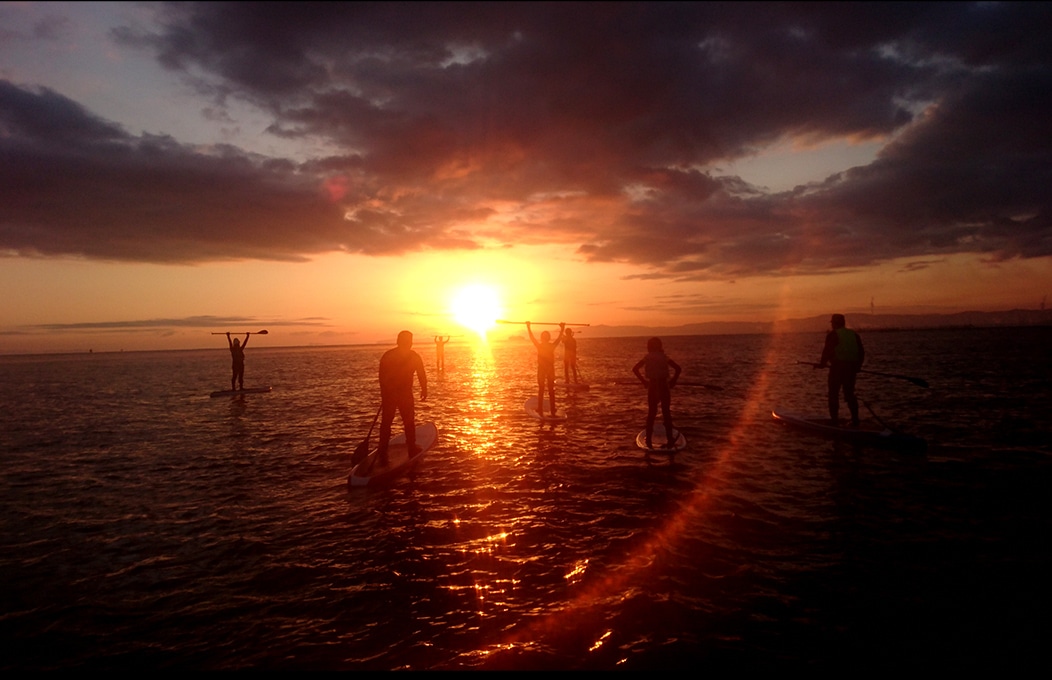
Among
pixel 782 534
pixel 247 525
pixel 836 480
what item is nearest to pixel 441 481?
pixel 247 525

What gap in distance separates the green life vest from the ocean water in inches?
111

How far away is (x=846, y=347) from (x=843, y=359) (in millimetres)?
388

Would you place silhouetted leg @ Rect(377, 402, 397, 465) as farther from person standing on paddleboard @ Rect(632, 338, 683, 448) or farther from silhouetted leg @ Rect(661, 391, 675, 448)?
silhouetted leg @ Rect(661, 391, 675, 448)

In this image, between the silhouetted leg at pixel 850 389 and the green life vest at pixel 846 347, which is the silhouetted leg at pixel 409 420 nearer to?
the green life vest at pixel 846 347

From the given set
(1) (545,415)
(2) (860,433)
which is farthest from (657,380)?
(1) (545,415)

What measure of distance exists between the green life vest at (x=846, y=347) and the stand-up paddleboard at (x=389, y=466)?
1264cm

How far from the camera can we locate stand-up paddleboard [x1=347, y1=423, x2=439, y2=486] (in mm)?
11359

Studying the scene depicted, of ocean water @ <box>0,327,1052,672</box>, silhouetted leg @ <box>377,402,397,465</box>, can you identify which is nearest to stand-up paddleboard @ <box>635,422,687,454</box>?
ocean water @ <box>0,327,1052,672</box>

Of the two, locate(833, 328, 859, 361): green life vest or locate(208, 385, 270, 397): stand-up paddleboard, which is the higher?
locate(833, 328, 859, 361): green life vest

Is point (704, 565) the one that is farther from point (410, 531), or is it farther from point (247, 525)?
point (247, 525)

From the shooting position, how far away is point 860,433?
1444cm

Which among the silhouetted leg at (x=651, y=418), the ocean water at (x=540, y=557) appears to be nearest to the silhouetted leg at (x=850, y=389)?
the ocean water at (x=540, y=557)

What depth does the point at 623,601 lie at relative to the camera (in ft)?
20.3

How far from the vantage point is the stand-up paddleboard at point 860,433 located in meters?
13.5
